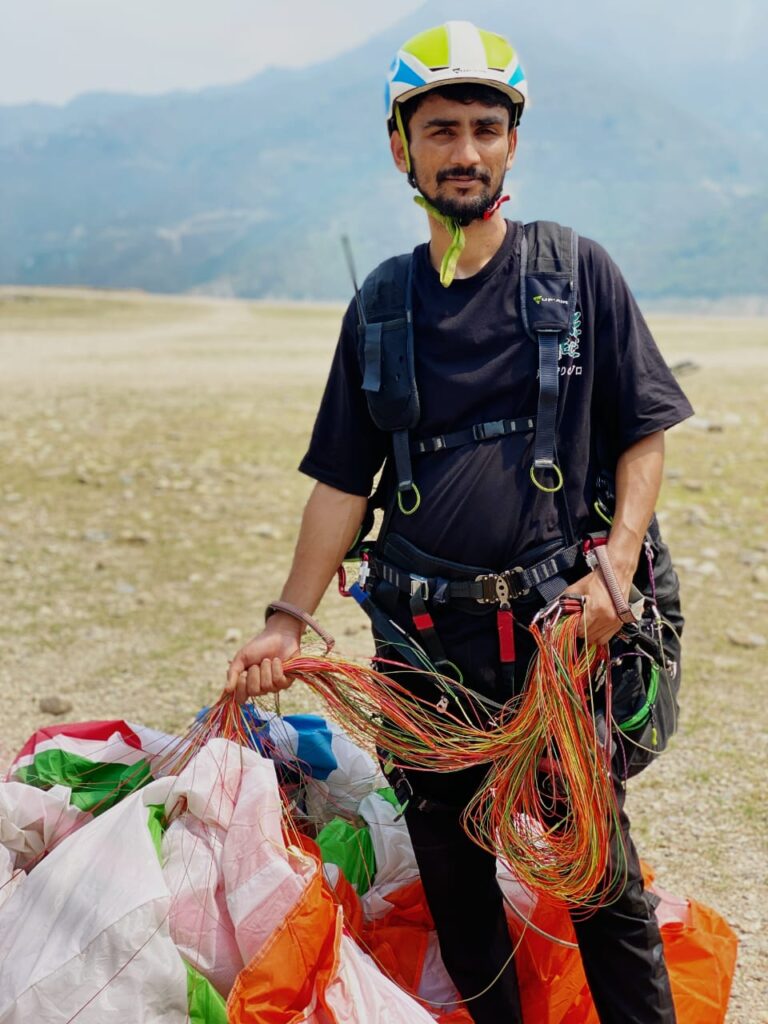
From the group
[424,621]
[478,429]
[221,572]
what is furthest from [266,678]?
[221,572]

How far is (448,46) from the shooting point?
2.35m

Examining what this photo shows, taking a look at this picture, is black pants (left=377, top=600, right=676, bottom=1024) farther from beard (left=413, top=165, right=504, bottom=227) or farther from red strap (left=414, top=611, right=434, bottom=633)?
beard (left=413, top=165, right=504, bottom=227)

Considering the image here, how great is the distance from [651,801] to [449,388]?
2.46 m

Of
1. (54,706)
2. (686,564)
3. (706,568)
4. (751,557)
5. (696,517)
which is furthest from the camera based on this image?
A: (696,517)

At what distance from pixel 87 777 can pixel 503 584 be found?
149 centimetres

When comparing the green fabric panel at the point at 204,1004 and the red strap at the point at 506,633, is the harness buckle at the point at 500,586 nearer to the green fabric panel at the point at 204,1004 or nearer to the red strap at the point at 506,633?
the red strap at the point at 506,633

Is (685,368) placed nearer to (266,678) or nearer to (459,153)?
(459,153)

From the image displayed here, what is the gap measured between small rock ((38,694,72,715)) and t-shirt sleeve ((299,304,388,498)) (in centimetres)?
288

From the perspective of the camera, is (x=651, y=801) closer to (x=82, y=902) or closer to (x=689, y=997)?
(x=689, y=997)

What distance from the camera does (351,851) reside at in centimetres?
308

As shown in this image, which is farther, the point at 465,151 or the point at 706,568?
the point at 706,568

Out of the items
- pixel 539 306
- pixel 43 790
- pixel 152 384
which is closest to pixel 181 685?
pixel 43 790

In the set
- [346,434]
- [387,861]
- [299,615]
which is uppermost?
[346,434]

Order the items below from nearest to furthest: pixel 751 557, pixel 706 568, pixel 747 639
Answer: pixel 747 639 < pixel 706 568 < pixel 751 557
